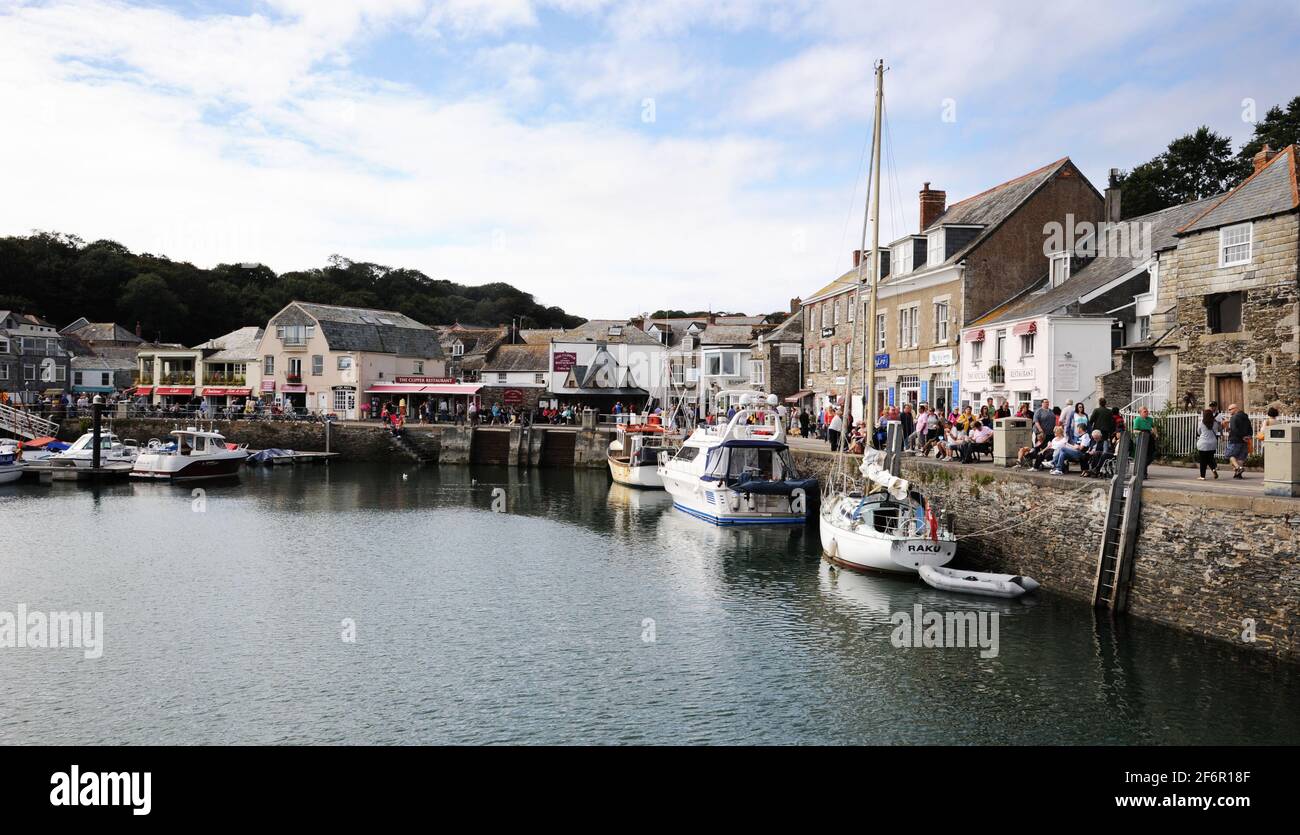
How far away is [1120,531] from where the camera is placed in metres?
16.9

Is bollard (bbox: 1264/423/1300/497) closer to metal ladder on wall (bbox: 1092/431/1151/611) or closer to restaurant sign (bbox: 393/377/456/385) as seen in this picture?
metal ladder on wall (bbox: 1092/431/1151/611)

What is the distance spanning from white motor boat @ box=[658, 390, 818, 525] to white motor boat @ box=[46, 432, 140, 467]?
29.9 metres

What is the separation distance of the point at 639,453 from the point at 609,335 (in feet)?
117

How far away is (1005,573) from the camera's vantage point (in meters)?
20.6

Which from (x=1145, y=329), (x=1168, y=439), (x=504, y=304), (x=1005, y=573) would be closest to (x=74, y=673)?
(x=1005, y=573)

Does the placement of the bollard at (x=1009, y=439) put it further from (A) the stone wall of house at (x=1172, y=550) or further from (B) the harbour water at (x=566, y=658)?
(B) the harbour water at (x=566, y=658)

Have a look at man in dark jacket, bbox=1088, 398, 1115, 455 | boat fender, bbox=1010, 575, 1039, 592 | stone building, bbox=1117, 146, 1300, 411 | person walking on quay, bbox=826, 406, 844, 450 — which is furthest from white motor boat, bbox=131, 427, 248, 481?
stone building, bbox=1117, 146, 1300, 411

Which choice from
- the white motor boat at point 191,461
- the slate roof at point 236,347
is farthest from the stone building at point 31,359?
the white motor boat at point 191,461

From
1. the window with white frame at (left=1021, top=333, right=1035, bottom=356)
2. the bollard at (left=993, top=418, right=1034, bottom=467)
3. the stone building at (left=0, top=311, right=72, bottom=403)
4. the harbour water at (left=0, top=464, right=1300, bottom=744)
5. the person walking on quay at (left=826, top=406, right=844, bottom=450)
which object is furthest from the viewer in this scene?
the stone building at (left=0, top=311, right=72, bottom=403)

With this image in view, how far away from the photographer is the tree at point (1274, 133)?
159ft

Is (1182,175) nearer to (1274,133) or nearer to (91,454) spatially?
(1274,133)

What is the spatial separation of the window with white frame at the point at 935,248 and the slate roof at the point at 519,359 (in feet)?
116

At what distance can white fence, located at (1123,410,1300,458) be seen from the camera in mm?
21266
